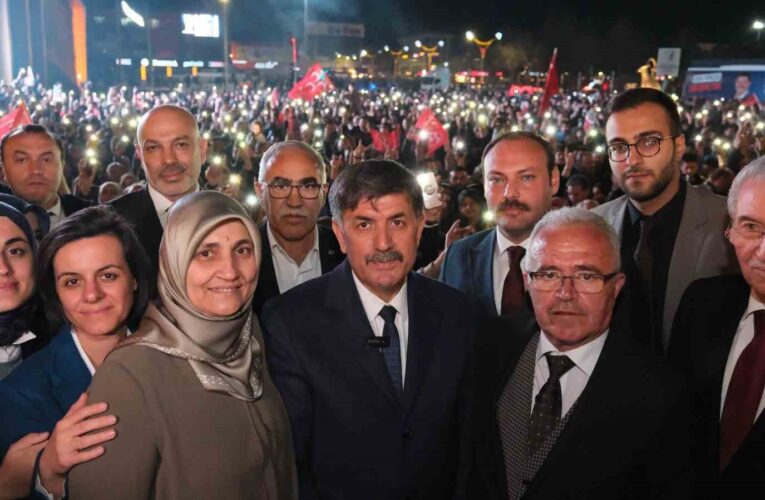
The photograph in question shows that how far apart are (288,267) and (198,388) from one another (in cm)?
219

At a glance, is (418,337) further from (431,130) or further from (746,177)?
(431,130)

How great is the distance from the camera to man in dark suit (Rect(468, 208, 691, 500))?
2.72 m

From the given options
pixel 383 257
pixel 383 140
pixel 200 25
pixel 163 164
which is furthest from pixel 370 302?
pixel 200 25

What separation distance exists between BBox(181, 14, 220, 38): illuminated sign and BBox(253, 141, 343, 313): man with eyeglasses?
72.7 m

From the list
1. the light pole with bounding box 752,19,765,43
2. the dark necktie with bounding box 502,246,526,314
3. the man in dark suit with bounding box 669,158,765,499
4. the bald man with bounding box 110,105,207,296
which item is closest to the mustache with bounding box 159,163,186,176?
the bald man with bounding box 110,105,207,296

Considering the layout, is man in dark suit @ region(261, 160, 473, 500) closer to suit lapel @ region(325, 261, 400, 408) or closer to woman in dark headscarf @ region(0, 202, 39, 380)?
suit lapel @ region(325, 261, 400, 408)

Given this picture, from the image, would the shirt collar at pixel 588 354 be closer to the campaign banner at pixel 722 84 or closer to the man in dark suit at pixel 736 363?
the man in dark suit at pixel 736 363

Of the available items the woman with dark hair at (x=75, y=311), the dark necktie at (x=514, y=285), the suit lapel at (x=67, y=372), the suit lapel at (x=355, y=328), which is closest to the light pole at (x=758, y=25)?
the dark necktie at (x=514, y=285)

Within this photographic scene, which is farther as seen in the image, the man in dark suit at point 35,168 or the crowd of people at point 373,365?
the man in dark suit at point 35,168

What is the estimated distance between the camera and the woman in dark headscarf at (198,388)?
2.45 m

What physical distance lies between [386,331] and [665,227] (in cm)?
184

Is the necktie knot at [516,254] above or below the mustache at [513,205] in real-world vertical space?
below

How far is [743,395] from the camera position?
283 cm

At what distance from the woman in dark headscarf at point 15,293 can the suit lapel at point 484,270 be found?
2.27m
